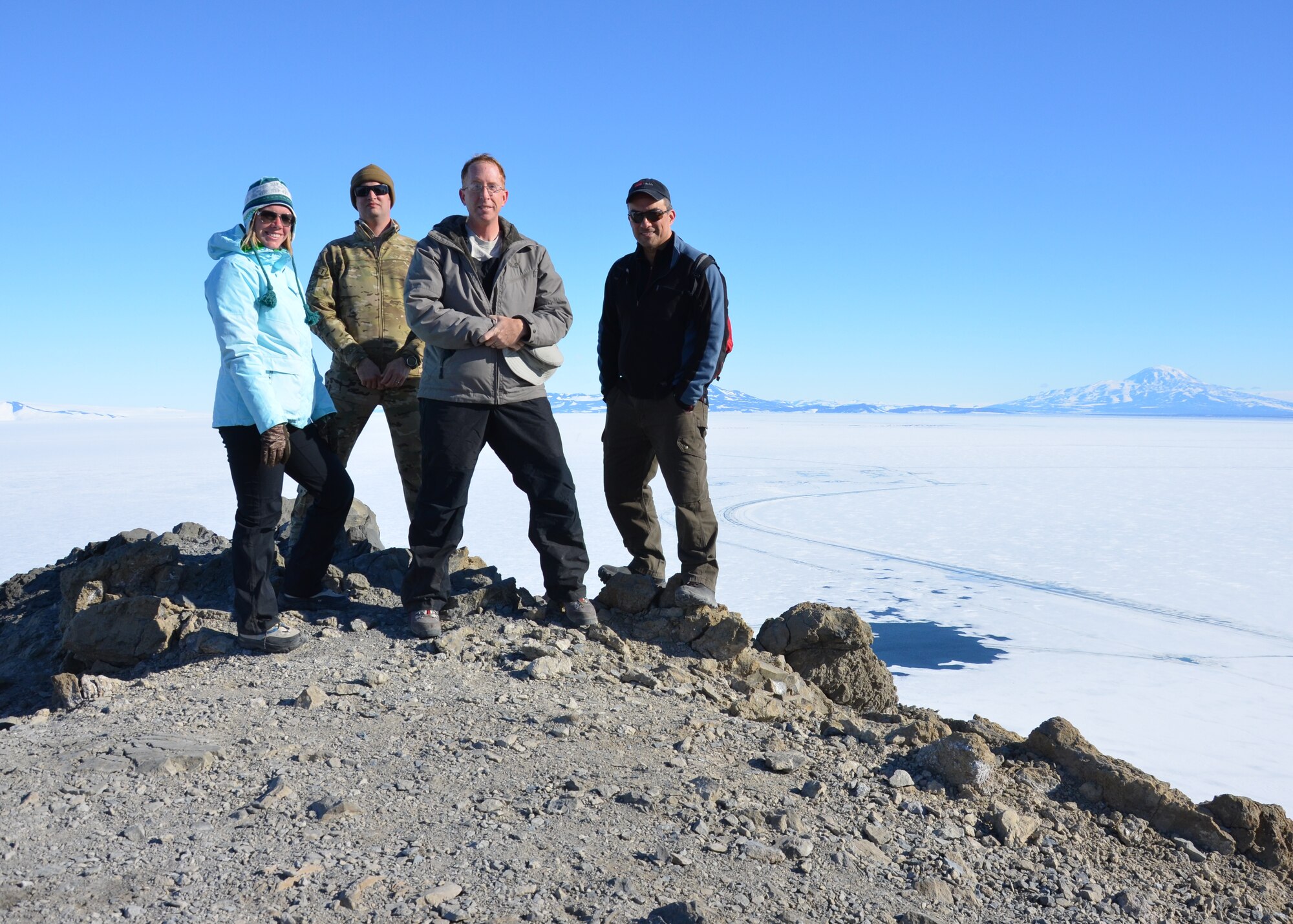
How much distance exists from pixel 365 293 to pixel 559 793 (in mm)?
2686

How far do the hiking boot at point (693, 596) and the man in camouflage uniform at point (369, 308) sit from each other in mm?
1357

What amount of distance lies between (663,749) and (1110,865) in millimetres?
1293

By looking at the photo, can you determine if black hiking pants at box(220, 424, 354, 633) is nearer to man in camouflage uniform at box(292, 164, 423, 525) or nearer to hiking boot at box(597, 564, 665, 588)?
man in camouflage uniform at box(292, 164, 423, 525)

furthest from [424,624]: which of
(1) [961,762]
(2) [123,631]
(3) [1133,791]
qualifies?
(3) [1133,791]

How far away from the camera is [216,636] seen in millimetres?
3760

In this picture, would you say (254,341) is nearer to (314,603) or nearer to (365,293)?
(365,293)

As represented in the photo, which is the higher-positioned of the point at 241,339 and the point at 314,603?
the point at 241,339

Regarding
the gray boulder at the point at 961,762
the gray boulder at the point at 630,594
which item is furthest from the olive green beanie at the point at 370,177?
the gray boulder at the point at 961,762

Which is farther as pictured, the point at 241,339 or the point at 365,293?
the point at 365,293

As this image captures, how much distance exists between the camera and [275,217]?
11.1ft

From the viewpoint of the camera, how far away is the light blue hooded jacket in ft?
10.7

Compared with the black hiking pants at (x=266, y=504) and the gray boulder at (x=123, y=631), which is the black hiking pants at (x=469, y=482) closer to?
the black hiking pants at (x=266, y=504)

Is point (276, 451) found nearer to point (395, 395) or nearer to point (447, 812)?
point (395, 395)

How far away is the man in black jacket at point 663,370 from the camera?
3775 millimetres
